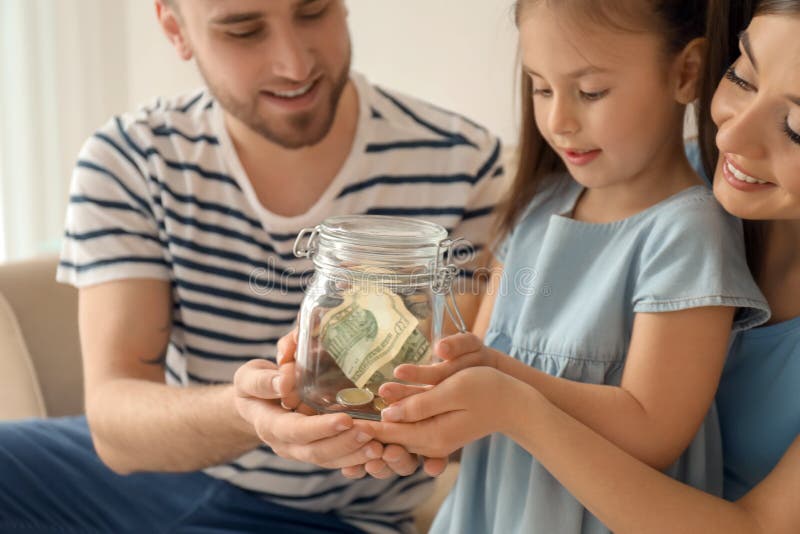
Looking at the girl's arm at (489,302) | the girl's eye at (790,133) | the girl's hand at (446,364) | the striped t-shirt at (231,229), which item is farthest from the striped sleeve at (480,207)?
the girl's eye at (790,133)

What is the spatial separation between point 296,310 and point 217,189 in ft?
0.77

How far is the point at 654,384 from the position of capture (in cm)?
97

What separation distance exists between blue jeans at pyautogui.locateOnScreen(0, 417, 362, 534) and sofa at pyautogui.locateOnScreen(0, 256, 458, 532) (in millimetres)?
258

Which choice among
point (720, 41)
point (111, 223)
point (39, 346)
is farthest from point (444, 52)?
point (720, 41)

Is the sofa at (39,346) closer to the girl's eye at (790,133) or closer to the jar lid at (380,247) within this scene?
the jar lid at (380,247)

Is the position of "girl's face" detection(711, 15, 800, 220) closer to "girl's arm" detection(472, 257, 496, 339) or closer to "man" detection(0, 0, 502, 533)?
"girl's arm" detection(472, 257, 496, 339)

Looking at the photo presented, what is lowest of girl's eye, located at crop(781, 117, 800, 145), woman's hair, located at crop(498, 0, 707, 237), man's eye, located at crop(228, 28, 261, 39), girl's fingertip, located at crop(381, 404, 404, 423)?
girl's fingertip, located at crop(381, 404, 404, 423)

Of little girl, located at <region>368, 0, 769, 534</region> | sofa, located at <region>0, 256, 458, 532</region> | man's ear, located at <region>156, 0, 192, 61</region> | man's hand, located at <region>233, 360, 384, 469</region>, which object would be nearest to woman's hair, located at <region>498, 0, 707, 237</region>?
little girl, located at <region>368, 0, 769, 534</region>

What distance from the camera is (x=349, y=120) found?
159 cm

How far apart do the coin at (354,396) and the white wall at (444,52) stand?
3.73 feet

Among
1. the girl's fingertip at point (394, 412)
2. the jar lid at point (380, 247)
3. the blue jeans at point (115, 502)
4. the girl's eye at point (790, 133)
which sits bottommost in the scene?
the blue jeans at point (115, 502)

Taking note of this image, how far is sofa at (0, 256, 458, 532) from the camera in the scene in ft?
5.89

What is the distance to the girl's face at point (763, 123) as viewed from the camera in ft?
2.86

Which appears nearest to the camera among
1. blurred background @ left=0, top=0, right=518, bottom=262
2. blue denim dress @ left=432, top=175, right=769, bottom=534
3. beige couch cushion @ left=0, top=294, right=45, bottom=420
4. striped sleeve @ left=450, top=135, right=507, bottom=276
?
blue denim dress @ left=432, top=175, right=769, bottom=534
